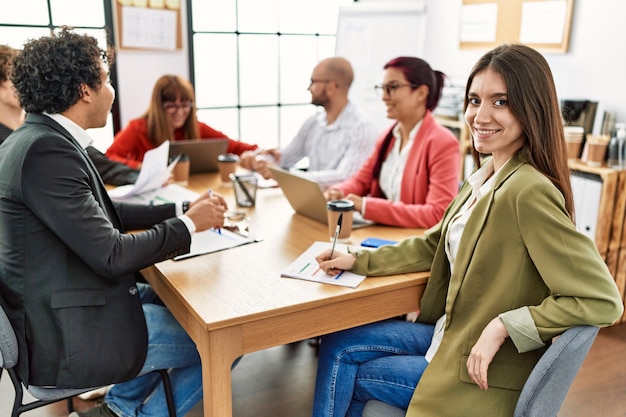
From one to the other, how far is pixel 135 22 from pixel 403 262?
2.86 m

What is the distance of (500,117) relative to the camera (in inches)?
51.6

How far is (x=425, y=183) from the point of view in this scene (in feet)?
7.08

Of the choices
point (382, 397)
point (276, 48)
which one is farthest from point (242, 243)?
point (276, 48)

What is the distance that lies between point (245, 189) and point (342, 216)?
61cm

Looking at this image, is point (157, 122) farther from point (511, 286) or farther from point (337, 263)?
point (511, 286)

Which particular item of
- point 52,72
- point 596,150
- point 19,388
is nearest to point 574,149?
point 596,150

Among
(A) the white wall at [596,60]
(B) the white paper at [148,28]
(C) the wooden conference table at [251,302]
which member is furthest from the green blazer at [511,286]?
(B) the white paper at [148,28]

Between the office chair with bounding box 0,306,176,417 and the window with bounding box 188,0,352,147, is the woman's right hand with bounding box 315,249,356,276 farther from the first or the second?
the window with bounding box 188,0,352,147

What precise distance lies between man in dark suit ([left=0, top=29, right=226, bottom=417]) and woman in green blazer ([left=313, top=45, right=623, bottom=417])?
1.86 ft

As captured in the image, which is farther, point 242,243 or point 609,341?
point 609,341

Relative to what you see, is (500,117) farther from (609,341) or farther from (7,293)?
(609,341)

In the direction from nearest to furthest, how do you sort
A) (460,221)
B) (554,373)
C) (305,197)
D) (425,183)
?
(554,373)
(460,221)
(305,197)
(425,183)

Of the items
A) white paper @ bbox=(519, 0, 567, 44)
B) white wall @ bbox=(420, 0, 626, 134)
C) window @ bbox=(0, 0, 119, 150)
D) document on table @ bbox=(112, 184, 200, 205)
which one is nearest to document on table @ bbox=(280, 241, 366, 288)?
document on table @ bbox=(112, 184, 200, 205)

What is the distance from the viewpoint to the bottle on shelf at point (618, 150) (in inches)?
114
